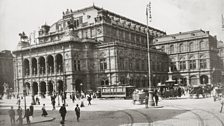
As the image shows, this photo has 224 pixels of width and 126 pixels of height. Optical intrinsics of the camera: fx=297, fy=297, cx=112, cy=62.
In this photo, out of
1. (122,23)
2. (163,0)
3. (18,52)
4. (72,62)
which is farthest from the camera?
(122,23)

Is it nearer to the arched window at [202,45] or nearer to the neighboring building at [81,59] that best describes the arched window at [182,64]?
the arched window at [202,45]

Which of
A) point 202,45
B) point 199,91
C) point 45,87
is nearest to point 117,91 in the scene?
point 199,91

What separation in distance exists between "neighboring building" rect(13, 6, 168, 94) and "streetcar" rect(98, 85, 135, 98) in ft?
37.8

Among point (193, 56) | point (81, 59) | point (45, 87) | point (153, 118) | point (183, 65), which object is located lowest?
point (153, 118)

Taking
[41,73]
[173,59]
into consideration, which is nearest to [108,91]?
[41,73]

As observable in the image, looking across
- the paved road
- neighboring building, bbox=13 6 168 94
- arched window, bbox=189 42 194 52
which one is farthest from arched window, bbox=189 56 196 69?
the paved road

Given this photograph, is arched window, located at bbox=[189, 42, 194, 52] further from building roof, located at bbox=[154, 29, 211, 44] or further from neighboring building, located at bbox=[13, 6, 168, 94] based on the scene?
neighboring building, located at bbox=[13, 6, 168, 94]

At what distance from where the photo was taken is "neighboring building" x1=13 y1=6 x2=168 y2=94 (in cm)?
5491

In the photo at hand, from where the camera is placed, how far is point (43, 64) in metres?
61.2

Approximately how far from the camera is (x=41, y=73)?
59.3 meters

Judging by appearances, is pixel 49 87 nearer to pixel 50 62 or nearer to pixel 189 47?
pixel 50 62

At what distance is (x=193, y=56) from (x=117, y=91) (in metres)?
39.5

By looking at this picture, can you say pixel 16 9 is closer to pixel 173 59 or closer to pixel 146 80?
pixel 146 80

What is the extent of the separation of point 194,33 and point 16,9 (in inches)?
2674
